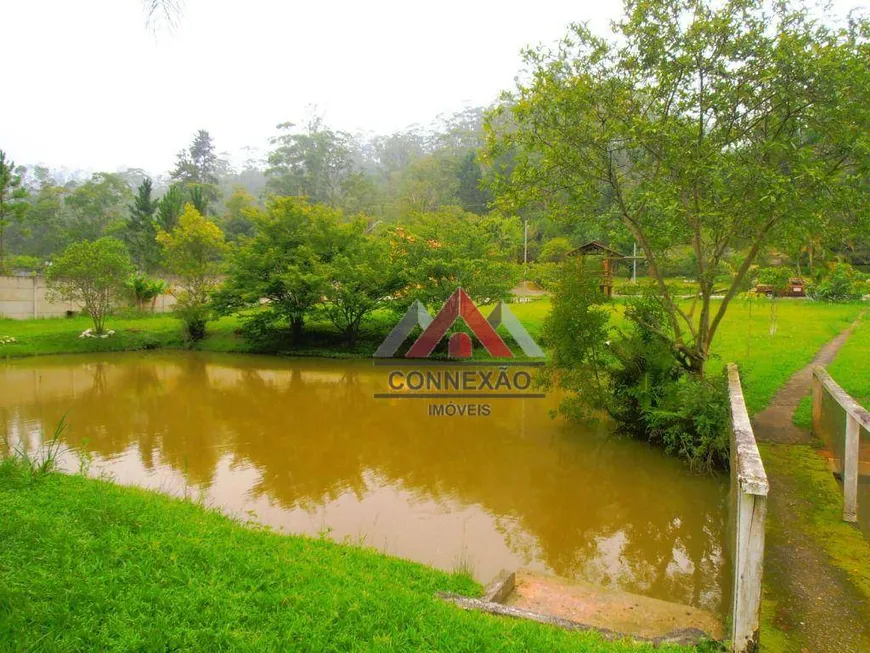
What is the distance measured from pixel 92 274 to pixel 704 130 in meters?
16.9

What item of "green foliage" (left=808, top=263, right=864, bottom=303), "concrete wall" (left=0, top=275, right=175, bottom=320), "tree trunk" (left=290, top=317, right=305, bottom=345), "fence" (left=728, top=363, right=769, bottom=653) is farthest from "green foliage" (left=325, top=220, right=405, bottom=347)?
"green foliage" (left=808, top=263, right=864, bottom=303)

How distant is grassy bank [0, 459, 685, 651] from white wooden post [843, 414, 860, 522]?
10.5 feet

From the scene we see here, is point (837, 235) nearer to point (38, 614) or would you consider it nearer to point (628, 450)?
point (628, 450)

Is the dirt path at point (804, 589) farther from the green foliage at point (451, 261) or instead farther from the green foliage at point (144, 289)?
the green foliage at point (144, 289)

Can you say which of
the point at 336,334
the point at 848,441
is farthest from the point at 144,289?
the point at 848,441

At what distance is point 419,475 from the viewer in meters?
7.05

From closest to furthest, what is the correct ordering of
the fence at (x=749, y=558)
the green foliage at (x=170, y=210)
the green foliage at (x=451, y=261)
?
the fence at (x=749, y=558)
the green foliage at (x=451, y=261)
the green foliage at (x=170, y=210)

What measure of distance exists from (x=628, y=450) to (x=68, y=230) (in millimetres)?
38192

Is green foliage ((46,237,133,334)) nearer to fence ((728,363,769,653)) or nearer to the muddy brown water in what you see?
the muddy brown water

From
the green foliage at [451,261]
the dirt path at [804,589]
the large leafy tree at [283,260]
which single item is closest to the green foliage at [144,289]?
the large leafy tree at [283,260]

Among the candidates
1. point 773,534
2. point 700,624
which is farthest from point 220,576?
point 773,534

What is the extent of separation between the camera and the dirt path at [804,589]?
10.6 ft

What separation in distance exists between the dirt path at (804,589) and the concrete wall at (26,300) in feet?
62.3

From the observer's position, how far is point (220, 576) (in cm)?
325
